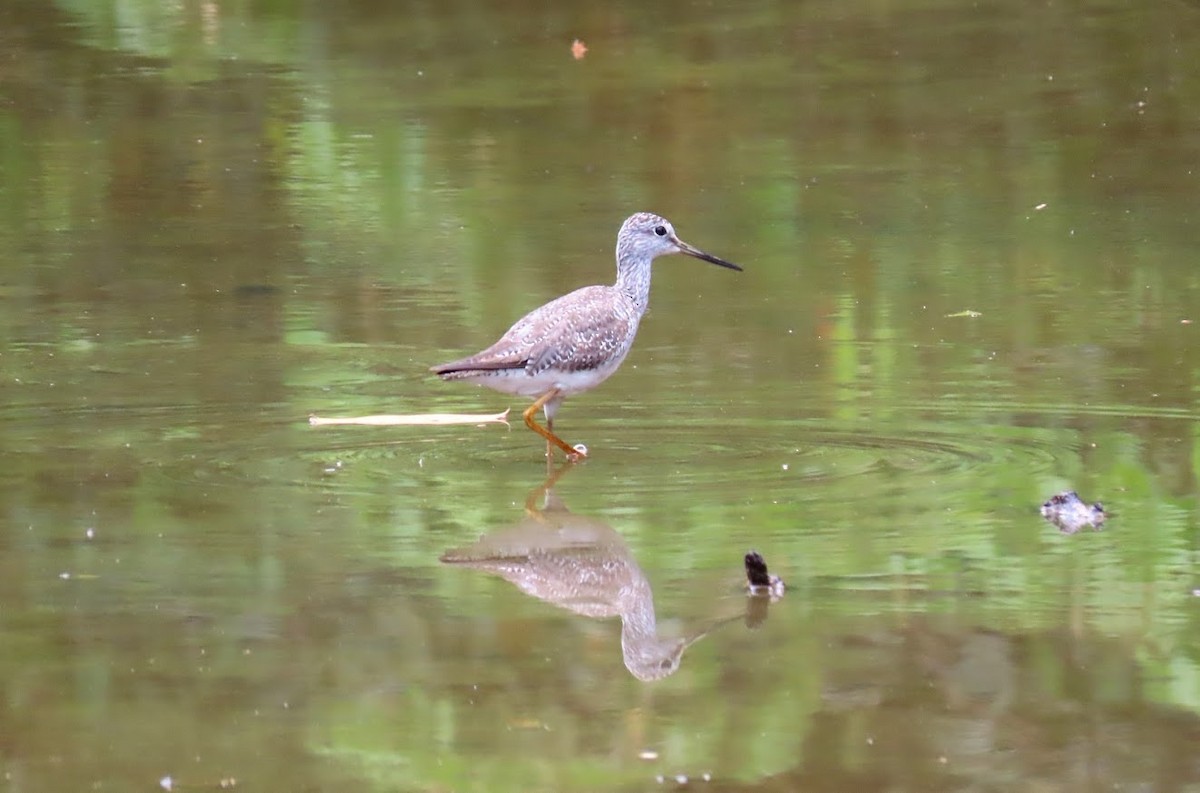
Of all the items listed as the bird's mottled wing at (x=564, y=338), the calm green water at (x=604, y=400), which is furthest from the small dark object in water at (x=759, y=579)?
the bird's mottled wing at (x=564, y=338)

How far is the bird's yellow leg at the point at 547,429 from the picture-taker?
8367mm

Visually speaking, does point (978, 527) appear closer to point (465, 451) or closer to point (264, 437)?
point (465, 451)

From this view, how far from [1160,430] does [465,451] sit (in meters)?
2.60

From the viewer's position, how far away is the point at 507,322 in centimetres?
1043

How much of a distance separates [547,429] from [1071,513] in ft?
7.65

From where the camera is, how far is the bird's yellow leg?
27.5ft

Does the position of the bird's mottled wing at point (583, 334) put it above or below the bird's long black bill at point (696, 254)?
above

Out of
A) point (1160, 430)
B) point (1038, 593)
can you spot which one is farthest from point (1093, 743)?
point (1160, 430)

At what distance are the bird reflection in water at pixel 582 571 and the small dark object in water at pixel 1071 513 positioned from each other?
Result: 1.43 metres

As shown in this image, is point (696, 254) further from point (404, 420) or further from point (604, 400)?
point (404, 420)

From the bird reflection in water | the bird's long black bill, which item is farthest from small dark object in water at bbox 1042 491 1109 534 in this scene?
the bird's long black bill

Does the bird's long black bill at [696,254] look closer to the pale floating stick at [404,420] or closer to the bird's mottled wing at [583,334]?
the bird's mottled wing at [583,334]

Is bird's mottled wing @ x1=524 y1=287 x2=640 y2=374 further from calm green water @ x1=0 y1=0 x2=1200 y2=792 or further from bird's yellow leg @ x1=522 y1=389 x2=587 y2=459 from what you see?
calm green water @ x1=0 y1=0 x2=1200 y2=792

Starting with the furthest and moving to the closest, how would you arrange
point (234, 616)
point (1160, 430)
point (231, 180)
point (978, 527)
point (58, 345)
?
point (231, 180) < point (58, 345) < point (1160, 430) < point (978, 527) < point (234, 616)
